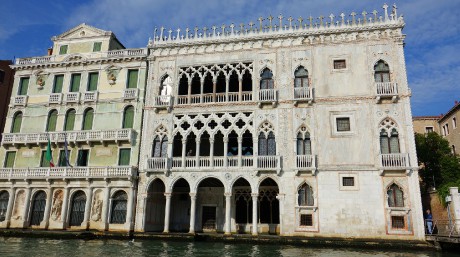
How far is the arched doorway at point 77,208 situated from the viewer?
27172mm

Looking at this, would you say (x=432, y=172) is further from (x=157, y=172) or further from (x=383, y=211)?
(x=157, y=172)

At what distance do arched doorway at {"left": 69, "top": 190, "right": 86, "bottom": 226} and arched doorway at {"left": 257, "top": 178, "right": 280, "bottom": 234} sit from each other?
43.3ft

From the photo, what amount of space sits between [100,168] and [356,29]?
21.0m

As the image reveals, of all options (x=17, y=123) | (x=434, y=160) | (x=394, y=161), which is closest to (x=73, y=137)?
(x=17, y=123)

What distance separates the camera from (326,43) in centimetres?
2616

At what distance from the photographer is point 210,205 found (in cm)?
2809

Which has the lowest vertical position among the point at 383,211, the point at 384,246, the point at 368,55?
the point at 384,246

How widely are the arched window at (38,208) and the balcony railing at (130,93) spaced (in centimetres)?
979

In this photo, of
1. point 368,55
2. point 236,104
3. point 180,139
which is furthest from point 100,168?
point 368,55

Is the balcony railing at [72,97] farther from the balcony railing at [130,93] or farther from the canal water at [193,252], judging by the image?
the canal water at [193,252]

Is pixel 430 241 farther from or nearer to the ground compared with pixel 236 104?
nearer to the ground

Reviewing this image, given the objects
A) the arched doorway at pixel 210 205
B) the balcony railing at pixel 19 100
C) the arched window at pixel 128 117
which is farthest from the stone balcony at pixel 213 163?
the balcony railing at pixel 19 100

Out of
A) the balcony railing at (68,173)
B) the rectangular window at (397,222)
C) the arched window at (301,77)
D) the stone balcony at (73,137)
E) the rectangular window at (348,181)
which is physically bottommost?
the rectangular window at (397,222)

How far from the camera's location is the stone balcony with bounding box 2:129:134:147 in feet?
89.4
